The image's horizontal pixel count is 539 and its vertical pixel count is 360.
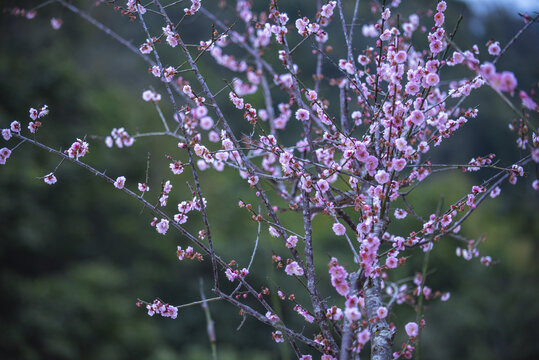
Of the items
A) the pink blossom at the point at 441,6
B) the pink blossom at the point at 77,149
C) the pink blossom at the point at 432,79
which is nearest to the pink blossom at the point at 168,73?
the pink blossom at the point at 77,149

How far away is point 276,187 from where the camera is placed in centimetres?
199

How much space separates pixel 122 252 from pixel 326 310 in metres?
9.63

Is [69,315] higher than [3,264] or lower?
A: lower

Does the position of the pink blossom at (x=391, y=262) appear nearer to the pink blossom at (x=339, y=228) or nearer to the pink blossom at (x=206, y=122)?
the pink blossom at (x=339, y=228)

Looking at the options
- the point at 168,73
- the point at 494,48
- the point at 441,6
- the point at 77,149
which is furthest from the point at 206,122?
the point at 494,48

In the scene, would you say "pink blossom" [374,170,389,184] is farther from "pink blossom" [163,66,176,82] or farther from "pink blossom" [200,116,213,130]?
"pink blossom" [163,66,176,82]

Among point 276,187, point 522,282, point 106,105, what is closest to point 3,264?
point 106,105

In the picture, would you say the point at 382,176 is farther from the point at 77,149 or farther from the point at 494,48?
the point at 77,149

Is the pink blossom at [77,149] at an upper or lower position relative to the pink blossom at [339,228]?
upper

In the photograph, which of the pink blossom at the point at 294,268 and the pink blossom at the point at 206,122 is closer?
the pink blossom at the point at 294,268

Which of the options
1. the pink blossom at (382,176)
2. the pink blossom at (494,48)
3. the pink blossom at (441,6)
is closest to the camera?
the pink blossom at (382,176)

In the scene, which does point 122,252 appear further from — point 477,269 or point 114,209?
point 477,269

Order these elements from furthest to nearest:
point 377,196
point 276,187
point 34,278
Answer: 1. point 34,278
2. point 276,187
3. point 377,196

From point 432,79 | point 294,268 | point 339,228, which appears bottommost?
point 294,268
